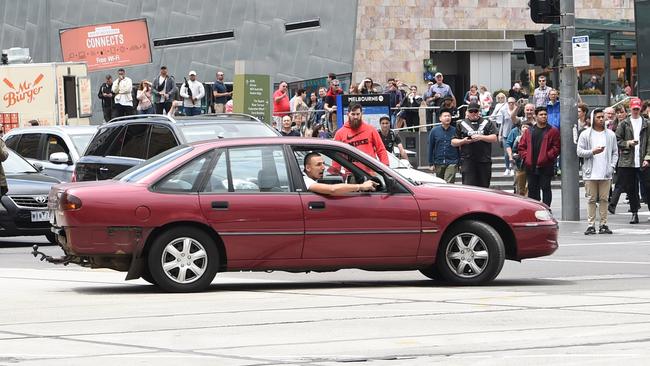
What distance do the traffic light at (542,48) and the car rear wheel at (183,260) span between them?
37.1 feet

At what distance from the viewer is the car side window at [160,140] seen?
18.9 meters

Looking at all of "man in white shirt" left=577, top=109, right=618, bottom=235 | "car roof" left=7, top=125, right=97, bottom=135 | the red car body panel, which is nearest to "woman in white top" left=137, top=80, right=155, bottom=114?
"car roof" left=7, top=125, right=97, bottom=135

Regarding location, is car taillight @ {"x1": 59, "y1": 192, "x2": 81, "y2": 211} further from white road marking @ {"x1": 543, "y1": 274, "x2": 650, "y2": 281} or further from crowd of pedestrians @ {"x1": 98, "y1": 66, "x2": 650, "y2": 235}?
crowd of pedestrians @ {"x1": 98, "y1": 66, "x2": 650, "y2": 235}

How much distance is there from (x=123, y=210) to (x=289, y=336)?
11.5 feet

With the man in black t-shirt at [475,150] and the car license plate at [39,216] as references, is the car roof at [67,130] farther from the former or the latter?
the man in black t-shirt at [475,150]

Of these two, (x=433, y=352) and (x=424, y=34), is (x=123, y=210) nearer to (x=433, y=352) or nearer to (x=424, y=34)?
(x=433, y=352)

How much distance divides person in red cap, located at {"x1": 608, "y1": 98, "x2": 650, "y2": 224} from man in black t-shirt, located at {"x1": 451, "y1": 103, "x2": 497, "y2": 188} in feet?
7.15

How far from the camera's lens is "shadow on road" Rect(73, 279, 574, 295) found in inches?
543

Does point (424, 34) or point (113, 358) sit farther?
point (424, 34)

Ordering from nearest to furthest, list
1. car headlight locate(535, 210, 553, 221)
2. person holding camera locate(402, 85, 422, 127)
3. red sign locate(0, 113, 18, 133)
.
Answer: car headlight locate(535, 210, 553, 221) < red sign locate(0, 113, 18, 133) < person holding camera locate(402, 85, 422, 127)

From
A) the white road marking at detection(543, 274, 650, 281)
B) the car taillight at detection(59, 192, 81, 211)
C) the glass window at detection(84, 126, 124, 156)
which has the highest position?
the glass window at detection(84, 126, 124, 156)

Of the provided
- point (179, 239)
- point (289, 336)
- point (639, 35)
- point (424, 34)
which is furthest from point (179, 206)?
point (424, 34)

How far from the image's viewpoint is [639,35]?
27.6 metres

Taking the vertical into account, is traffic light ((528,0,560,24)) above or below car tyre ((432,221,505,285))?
above
